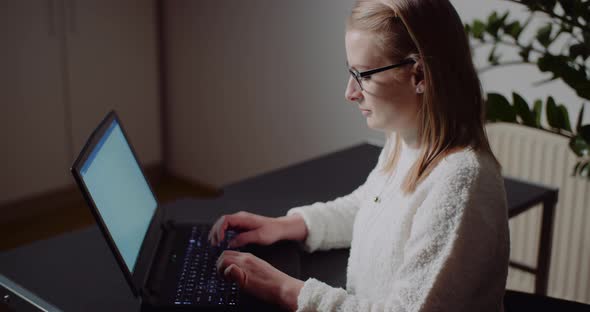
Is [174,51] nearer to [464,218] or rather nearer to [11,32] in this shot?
[11,32]

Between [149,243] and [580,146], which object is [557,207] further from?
[149,243]

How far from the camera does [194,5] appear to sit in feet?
11.9

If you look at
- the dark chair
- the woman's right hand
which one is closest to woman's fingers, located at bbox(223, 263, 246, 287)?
the woman's right hand

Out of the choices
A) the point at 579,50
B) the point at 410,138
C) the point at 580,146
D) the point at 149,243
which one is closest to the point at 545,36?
the point at 579,50

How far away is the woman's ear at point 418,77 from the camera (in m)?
1.09

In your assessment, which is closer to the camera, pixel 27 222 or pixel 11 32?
pixel 11 32

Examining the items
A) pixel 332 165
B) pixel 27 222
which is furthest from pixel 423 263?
pixel 27 222

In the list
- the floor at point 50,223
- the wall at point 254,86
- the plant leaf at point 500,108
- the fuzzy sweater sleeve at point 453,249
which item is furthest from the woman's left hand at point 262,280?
the floor at point 50,223

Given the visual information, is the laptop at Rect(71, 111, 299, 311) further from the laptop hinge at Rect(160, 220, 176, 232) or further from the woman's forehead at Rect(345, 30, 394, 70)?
the woman's forehead at Rect(345, 30, 394, 70)

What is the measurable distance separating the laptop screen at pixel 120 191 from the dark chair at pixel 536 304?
72cm

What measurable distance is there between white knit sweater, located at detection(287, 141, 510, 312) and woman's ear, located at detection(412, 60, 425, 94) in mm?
121

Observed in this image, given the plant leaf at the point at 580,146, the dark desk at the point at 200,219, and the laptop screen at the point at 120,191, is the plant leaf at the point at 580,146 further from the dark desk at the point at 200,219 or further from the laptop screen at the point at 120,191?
the laptop screen at the point at 120,191

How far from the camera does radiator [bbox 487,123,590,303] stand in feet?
7.62

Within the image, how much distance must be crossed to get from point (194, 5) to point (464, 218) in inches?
113
